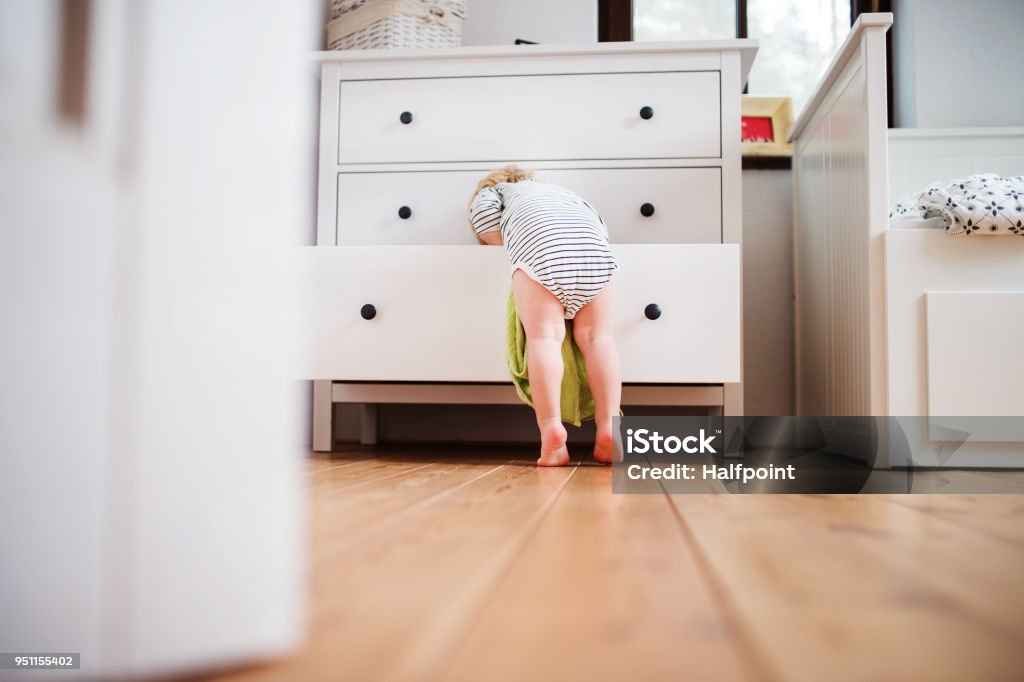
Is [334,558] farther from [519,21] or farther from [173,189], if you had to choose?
[519,21]

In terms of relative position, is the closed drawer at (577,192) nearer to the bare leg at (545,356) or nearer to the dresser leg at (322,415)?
the dresser leg at (322,415)

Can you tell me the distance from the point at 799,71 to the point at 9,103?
2397 millimetres

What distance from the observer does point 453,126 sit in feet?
5.58

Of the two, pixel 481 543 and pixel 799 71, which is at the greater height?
pixel 799 71

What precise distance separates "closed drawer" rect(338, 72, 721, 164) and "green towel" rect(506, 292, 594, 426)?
0.52 m

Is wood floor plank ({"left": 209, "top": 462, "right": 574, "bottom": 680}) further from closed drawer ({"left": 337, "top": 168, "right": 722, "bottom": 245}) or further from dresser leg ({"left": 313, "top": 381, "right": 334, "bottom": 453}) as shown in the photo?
closed drawer ({"left": 337, "top": 168, "right": 722, "bottom": 245})

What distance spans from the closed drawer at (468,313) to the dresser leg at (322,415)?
0.48ft

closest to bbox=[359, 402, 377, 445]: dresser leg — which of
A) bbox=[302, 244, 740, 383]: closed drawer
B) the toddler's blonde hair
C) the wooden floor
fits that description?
bbox=[302, 244, 740, 383]: closed drawer

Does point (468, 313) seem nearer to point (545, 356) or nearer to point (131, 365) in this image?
point (545, 356)

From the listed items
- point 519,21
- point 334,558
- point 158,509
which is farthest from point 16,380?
point 519,21

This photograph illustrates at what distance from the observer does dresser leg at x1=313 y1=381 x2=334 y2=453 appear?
158 cm

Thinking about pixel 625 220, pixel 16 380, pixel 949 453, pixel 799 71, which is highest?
pixel 799 71

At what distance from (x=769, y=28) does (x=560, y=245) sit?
1.48 meters

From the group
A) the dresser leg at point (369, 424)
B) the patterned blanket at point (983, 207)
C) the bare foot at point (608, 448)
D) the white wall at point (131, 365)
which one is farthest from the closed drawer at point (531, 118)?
the white wall at point (131, 365)
